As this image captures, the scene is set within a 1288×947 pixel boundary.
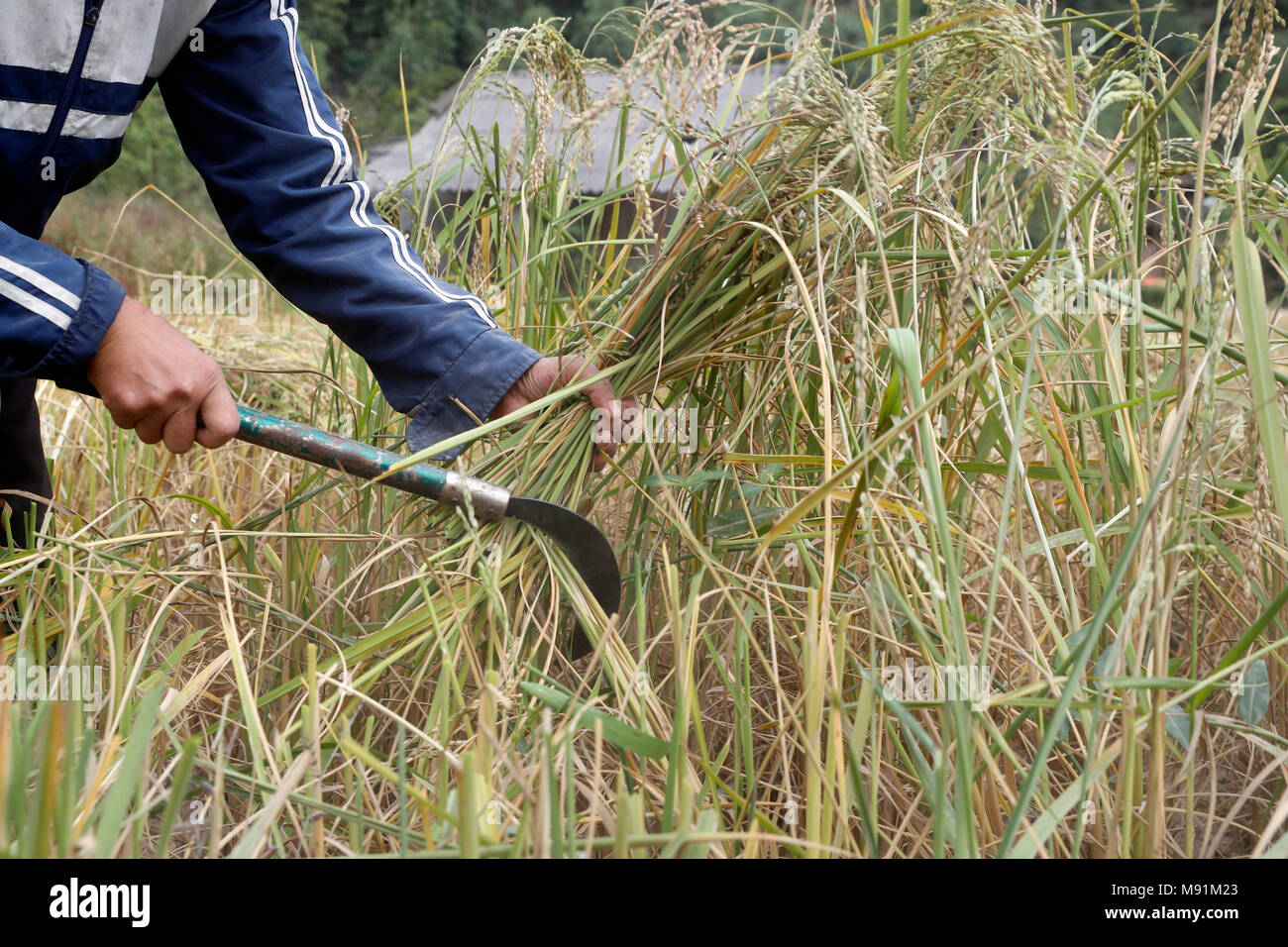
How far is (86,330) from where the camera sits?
0.93 meters

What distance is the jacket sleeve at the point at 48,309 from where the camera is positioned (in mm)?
912

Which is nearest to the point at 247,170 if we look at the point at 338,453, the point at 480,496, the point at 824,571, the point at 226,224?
the point at 226,224

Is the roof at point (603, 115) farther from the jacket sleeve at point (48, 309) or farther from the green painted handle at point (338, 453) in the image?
the jacket sleeve at point (48, 309)

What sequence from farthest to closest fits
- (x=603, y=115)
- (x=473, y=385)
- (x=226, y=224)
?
→ (x=226, y=224)
(x=473, y=385)
(x=603, y=115)

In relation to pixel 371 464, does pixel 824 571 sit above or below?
below

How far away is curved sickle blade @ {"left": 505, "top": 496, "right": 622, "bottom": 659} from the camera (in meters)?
0.96

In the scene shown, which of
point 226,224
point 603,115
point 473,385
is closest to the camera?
point 603,115

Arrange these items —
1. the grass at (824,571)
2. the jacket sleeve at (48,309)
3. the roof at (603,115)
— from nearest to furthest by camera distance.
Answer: the grass at (824,571)
the jacket sleeve at (48,309)
the roof at (603,115)

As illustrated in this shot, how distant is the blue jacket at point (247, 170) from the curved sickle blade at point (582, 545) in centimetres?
14

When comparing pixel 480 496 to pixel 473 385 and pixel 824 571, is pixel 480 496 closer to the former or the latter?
pixel 473 385

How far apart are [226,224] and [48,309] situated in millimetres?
293

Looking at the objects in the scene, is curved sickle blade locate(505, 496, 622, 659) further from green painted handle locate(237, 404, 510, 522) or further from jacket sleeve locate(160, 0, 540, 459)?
jacket sleeve locate(160, 0, 540, 459)

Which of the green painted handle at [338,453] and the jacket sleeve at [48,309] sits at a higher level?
the jacket sleeve at [48,309]

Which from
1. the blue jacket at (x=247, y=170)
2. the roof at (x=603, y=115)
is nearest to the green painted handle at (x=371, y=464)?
the blue jacket at (x=247, y=170)
